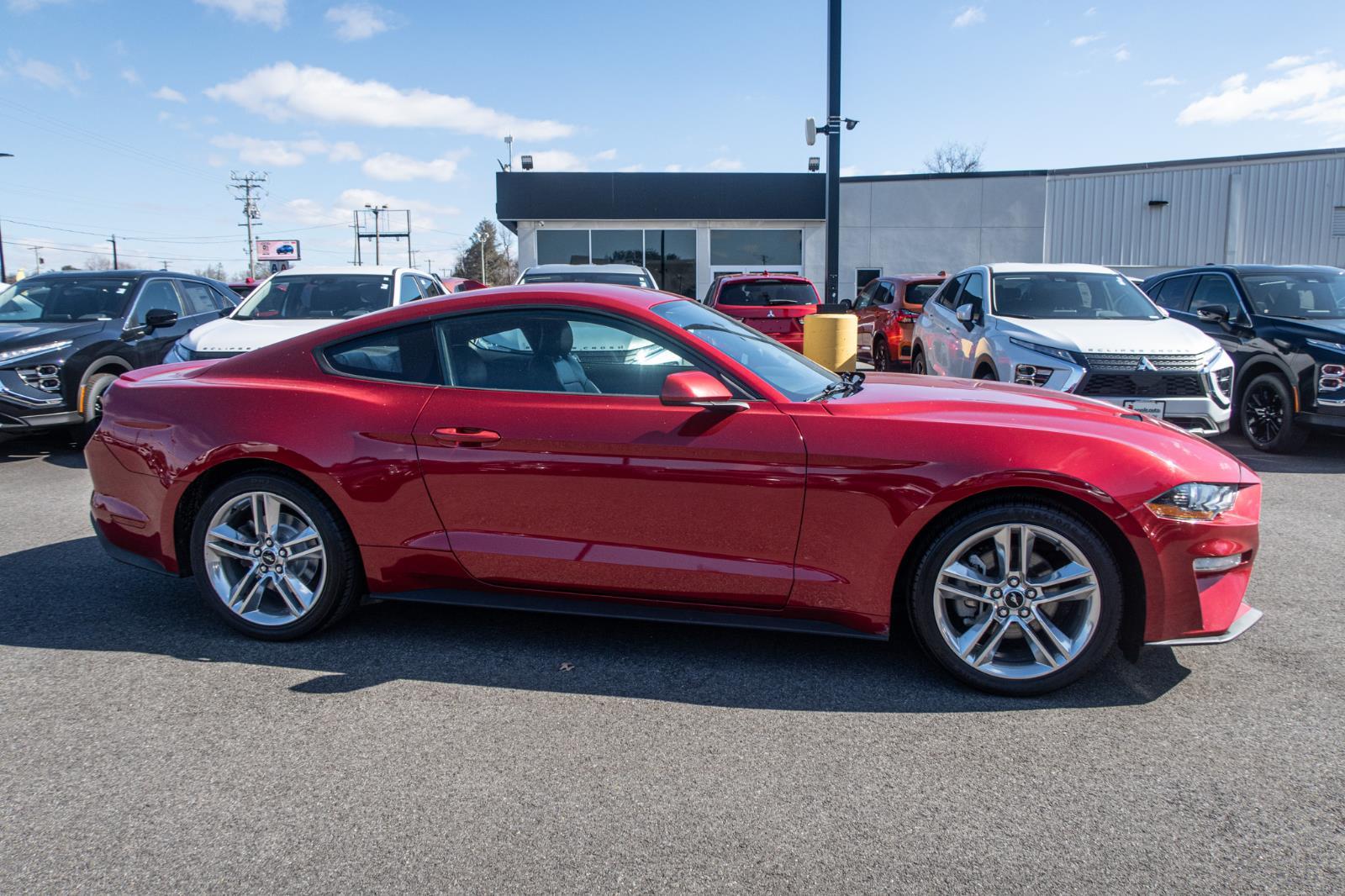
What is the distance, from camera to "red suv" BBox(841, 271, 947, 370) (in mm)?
14617

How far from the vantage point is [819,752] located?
10.1 feet

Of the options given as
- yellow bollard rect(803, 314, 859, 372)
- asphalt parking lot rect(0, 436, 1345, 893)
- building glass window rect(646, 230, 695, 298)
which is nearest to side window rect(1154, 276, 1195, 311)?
yellow bollard rect(803, 314, 859, 372)

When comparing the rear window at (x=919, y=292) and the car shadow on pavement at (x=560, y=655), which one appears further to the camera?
the rear window at (x=919, y=292)

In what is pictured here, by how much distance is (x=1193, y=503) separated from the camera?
3404 mm

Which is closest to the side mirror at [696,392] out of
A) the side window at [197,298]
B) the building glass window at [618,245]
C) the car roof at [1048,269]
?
the car roof at [1048,269]

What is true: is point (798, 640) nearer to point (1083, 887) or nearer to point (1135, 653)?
point (1135, 653)

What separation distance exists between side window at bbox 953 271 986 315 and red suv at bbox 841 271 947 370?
375cm

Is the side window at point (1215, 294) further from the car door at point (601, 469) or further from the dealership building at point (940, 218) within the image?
the dealership building at point (940, 218)

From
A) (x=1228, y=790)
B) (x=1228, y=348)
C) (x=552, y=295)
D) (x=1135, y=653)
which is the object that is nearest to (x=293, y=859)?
(x=552, y=295)

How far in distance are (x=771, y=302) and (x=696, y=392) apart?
35.6 feet

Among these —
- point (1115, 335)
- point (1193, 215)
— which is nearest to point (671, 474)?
point (1115, 335)

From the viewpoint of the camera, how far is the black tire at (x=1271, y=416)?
8.74 meters

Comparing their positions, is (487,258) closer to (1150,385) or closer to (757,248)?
(757,248)

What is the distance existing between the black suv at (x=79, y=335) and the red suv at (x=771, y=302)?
702 cm
